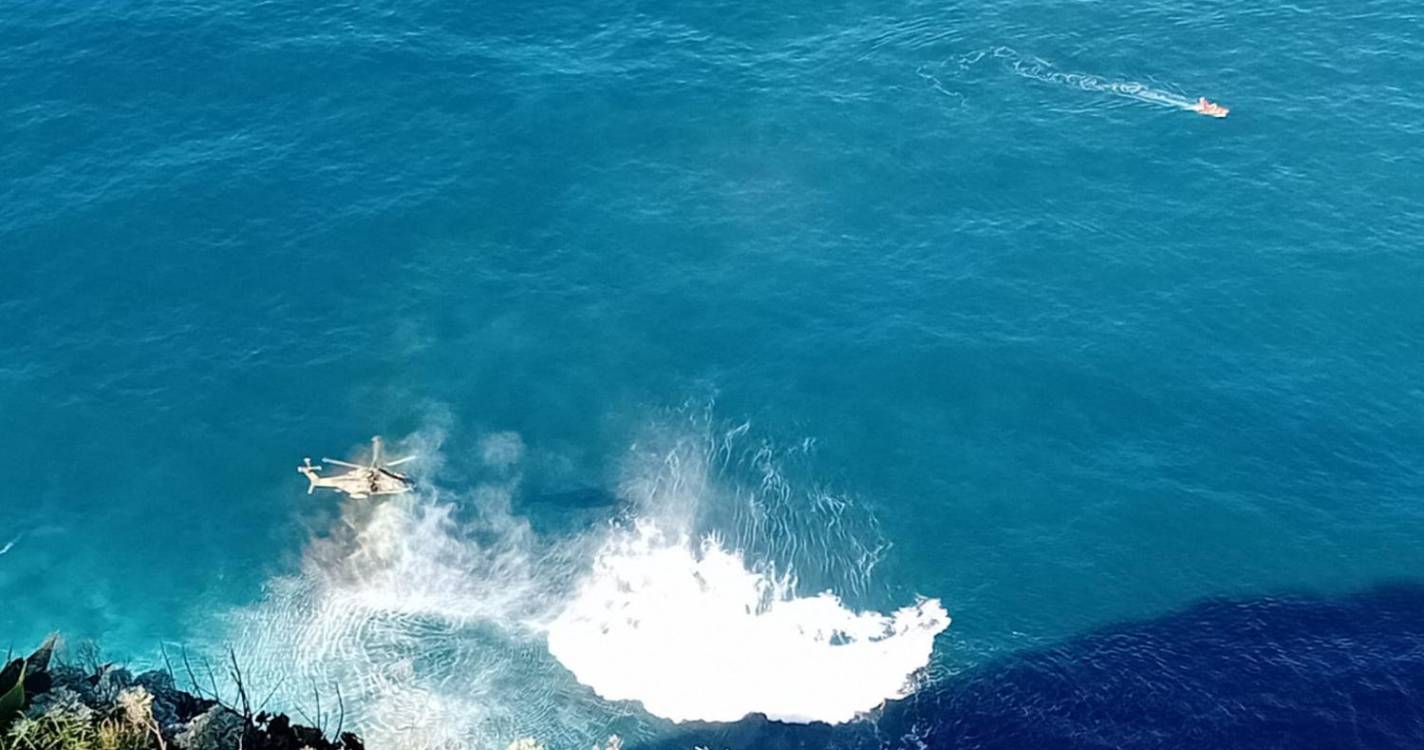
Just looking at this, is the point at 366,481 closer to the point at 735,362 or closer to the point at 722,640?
the point at 722,640

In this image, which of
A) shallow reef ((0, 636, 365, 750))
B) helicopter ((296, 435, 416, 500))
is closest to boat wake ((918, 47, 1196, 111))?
helicopter ((296, 435, 416, 500))

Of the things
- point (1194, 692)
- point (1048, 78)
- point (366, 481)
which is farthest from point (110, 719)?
point (1048, 78)

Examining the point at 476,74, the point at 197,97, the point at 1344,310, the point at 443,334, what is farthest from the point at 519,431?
the point at 1344,310

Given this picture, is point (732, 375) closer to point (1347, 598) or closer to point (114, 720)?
point (1347, 598)

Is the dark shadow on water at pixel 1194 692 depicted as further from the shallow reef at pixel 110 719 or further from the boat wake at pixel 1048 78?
the boat wake at pixel 1048 78

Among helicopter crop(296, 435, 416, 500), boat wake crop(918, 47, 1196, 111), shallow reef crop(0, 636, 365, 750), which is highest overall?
boat wake crop(918, 47, 1196, 111)

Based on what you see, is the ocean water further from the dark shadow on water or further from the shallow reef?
the shallow reef
